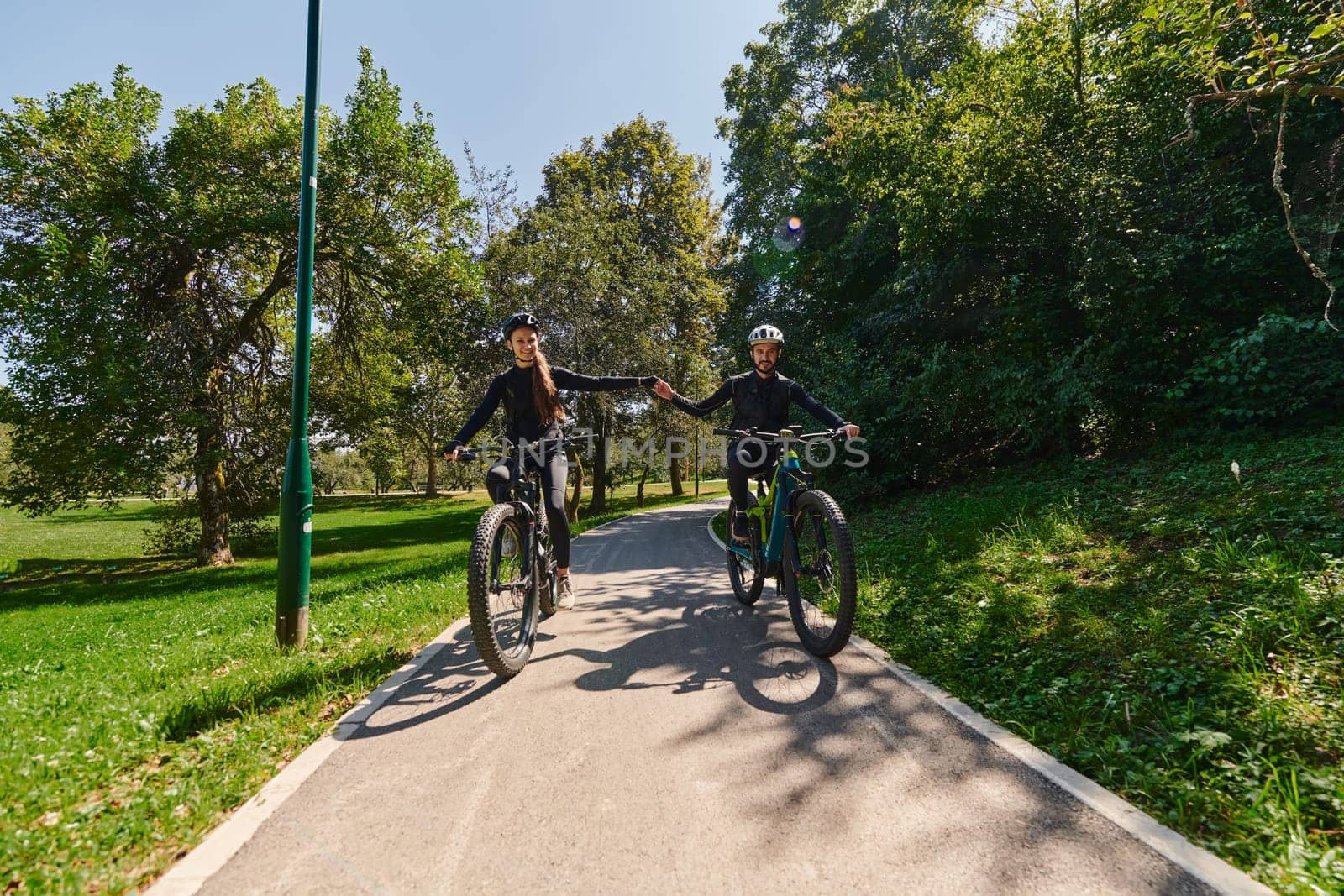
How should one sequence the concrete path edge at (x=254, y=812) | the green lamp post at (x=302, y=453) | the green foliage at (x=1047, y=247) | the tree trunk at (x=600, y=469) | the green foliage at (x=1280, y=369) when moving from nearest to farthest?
the concrete path edge at (x=254, y=812), the green lamp post at (x=302, y=453), the green foliage at (x=1280, y=369), the green foliage at (x=1047, y=247), the tree trunk at (x=600, y=469)

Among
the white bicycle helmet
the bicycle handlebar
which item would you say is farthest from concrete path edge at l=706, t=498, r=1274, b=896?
the white bicycle helmet

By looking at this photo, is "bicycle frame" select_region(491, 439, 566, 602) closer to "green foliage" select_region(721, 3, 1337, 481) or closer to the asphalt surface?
the asphalt surface

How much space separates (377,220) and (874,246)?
1111cm

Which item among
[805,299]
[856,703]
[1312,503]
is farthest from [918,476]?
[856,703]

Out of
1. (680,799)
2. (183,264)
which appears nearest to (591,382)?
(680,799)

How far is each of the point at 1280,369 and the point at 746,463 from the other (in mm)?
6960

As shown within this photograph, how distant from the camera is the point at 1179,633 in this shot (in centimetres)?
332

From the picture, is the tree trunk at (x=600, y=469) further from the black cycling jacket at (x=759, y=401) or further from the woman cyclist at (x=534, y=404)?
the woman cyclist at (x=534, y=404)

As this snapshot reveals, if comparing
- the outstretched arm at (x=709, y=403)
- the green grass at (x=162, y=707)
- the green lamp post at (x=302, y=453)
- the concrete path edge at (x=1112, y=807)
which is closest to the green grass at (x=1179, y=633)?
the concrete path edge at (x=1112, y=807)

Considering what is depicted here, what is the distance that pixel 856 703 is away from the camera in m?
3.10

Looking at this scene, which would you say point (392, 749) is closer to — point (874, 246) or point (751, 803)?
point (751, 803)

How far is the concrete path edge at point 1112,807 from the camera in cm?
171

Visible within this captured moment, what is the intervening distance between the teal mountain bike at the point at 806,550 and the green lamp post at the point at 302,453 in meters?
3.45

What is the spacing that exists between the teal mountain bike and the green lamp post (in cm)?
345
